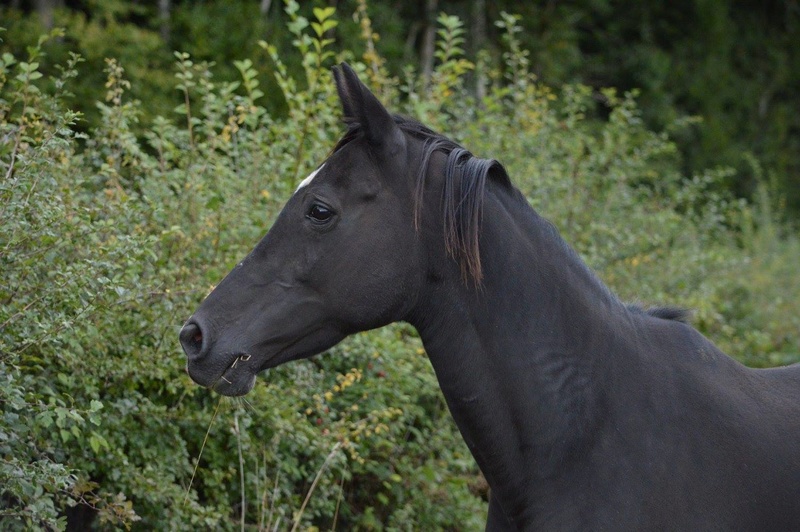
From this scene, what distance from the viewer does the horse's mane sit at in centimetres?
267

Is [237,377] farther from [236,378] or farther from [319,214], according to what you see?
[319,214]

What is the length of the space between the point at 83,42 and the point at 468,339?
6.84 metres

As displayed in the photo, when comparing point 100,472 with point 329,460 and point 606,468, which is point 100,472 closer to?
point 329,460

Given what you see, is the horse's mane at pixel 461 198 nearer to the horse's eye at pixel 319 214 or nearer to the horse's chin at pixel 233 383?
the horse's eye at pixel 319 214

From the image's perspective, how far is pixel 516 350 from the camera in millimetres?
2697

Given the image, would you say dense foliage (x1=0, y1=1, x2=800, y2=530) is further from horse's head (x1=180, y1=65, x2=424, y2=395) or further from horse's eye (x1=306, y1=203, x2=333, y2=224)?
horse's eye (x1=306, y1=203, x2=333, y2=224)

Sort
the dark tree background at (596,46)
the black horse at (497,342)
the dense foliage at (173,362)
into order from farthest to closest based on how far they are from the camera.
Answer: the dark tree background at (596,46), the dense foliage at (173,362), the black horse at (497,342)

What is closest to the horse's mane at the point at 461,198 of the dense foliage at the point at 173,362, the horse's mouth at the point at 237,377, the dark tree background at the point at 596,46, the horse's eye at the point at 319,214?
the horse's eye at the point at 319,214

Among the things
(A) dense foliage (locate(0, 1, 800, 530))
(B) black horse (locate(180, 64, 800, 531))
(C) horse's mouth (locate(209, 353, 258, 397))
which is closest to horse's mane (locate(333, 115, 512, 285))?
(B) black horse (locate(180, 64, 800, 531))

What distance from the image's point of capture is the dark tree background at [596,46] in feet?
29.0

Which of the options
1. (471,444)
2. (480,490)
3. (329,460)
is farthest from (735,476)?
(480,490)

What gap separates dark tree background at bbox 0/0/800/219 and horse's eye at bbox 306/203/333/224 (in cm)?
609

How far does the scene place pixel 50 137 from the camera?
3.16m

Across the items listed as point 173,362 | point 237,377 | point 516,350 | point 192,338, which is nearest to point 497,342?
point 516,350
